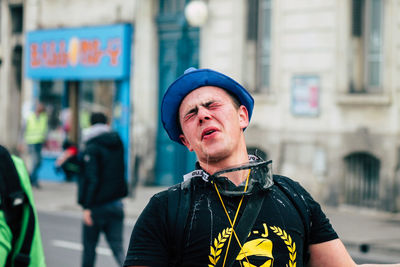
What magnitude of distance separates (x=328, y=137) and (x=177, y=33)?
16.1 ft

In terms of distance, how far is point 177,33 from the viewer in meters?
16.4

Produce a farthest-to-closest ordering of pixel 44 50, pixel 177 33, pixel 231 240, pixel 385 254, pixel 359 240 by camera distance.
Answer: pixel 44 50
pixel 177 33
pixel 359 240
pixel 385 254
pixel 231 240

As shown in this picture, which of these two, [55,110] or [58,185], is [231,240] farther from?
[55,110]

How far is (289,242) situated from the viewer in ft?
7.13

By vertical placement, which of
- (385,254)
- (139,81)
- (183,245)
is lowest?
(385,254)

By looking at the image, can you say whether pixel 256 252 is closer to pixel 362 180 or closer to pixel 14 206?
pixel 14 206

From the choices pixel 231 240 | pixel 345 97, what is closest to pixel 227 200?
pixel 231 240

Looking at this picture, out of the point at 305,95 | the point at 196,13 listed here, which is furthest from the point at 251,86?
the point at 196,13

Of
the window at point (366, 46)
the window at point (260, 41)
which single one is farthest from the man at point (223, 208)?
the window at point (260, 41)

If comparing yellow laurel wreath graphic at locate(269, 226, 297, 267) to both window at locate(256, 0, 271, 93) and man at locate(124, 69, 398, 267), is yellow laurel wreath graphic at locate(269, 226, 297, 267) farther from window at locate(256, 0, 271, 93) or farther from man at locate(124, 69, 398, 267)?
window at locate(256, 0, 271, 93)

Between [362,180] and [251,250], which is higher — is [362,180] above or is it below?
below

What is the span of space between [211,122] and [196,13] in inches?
503

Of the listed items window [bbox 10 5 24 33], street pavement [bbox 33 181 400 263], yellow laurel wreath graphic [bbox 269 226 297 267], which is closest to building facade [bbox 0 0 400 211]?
street pavement [bbox 33 181 400 263]

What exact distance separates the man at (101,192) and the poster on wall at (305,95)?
7297 millimetres
